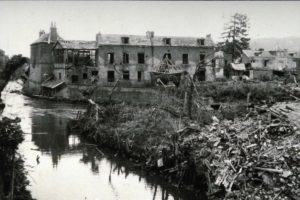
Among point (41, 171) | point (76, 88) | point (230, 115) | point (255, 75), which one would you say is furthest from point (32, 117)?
point (255, 75)

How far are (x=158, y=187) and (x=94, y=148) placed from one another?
969cm

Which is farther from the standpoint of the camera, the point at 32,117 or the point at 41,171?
the point at 32,117

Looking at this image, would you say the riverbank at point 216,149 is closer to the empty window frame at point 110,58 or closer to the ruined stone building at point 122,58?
the ruined stone building at point 122,58

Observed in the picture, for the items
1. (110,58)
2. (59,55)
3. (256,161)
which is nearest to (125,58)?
(110,58)

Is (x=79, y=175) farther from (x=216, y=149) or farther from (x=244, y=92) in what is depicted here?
(x=244, y=92)

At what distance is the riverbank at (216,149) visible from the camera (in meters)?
16.8

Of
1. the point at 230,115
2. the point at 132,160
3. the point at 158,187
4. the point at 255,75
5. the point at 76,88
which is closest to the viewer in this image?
the point at 158,187

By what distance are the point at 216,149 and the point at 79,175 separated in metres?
8.94

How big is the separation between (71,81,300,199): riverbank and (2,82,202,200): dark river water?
3.40ft

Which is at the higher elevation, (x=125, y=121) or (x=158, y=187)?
(x=125, y=121)

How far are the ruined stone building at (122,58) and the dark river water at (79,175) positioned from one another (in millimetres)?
25316

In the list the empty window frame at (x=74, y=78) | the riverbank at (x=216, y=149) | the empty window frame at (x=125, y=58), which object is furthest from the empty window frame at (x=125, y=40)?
the riverbank at (x=216, y=149)

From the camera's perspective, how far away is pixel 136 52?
5972cm

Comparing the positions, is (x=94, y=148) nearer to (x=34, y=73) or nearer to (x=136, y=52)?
(x=136, y=52)
